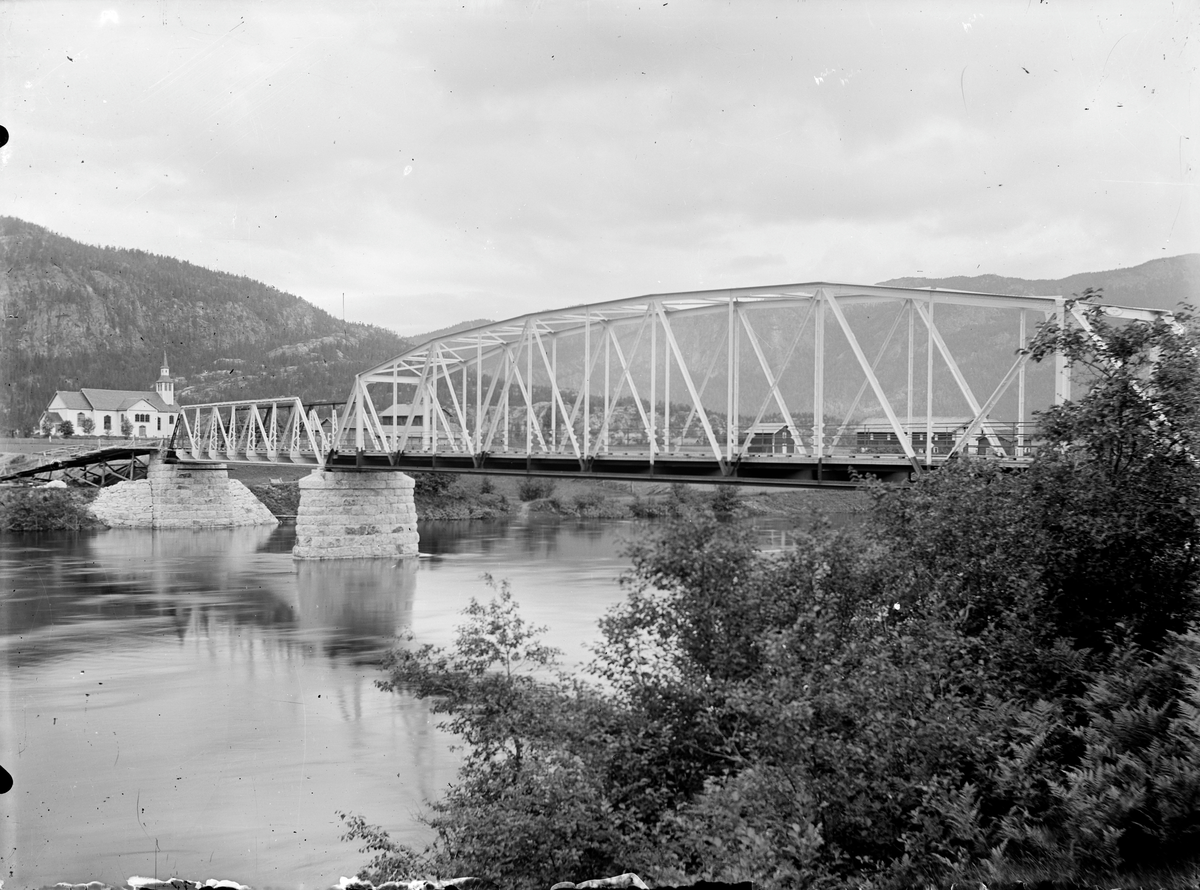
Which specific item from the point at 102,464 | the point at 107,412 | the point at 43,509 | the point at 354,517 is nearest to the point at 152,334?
the point at 107,412

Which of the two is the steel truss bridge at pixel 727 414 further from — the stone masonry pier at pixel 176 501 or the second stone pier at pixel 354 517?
the stone masonry pier at pixel 176 501

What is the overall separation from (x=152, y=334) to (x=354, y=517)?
130 metres

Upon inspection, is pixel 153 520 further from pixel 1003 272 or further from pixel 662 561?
pixel 1003 272

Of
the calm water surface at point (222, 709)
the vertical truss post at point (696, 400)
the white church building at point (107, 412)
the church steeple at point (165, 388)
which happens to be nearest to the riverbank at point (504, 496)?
the white church building at point (107, 412)

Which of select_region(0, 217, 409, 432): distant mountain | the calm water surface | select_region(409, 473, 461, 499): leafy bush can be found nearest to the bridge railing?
the calm water surface

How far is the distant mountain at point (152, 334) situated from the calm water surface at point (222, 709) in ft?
308

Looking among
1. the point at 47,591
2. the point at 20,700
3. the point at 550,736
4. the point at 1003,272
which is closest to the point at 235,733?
the point at 20,700

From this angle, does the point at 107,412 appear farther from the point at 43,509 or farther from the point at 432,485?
the point at 432,485

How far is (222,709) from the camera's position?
23.1 metres

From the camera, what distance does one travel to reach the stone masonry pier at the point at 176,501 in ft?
235

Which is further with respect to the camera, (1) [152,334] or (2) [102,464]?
(1) [152,334]

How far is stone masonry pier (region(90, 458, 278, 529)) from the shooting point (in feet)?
235

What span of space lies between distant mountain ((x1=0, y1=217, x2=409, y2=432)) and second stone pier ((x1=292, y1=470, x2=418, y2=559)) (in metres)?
82.1

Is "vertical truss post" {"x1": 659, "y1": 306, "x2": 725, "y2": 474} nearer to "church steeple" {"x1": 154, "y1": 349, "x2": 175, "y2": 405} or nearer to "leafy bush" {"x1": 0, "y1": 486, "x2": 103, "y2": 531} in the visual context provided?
"leafy bush" {"x1": 0, "y1": 486, "x2": 103, "y2": 531}
